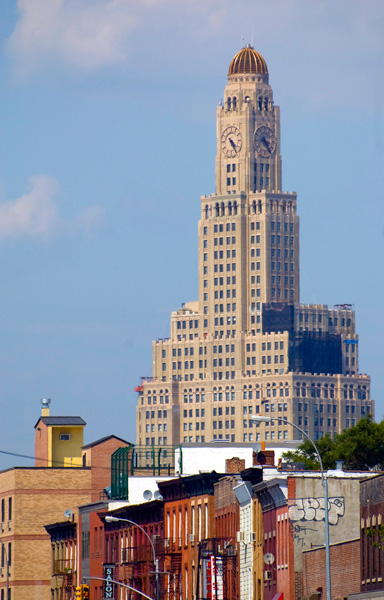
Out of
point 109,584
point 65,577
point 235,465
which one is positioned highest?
point 235,465

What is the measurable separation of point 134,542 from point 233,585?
2042 centimetres

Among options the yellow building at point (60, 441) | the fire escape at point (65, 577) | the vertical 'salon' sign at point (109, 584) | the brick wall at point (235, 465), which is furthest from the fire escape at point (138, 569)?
the yellow building at point (60, 441)

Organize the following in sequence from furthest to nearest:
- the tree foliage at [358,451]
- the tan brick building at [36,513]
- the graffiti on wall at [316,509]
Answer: the tan brick building at [36,513] → the tree foliage at [358,451] → the graffiti on wall at [316,509]

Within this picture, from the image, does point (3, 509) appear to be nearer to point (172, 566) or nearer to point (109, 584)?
point (109, 584)

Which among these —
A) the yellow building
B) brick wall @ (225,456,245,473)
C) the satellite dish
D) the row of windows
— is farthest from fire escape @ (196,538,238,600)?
the yellow building

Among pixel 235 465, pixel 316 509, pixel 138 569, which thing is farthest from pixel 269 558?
pixel 138 569

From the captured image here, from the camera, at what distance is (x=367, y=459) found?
14300 cm

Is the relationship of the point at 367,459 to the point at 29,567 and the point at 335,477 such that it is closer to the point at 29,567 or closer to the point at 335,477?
the point at 29,567

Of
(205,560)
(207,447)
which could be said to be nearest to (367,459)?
(207,447)

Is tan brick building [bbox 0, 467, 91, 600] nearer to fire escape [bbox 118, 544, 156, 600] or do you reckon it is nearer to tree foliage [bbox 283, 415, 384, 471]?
tree foliage [bbox 283, 415, 384, 471]

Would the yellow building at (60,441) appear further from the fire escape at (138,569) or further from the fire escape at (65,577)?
the fire escape at (138,569)

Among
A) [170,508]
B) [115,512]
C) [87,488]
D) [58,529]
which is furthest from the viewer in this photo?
[87,488]

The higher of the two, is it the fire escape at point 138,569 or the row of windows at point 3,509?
the row of windows at point 3,509

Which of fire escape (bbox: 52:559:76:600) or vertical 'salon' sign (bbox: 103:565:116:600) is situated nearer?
Result: vertical 'salon' sign (bbox: 103:565:116:600)
